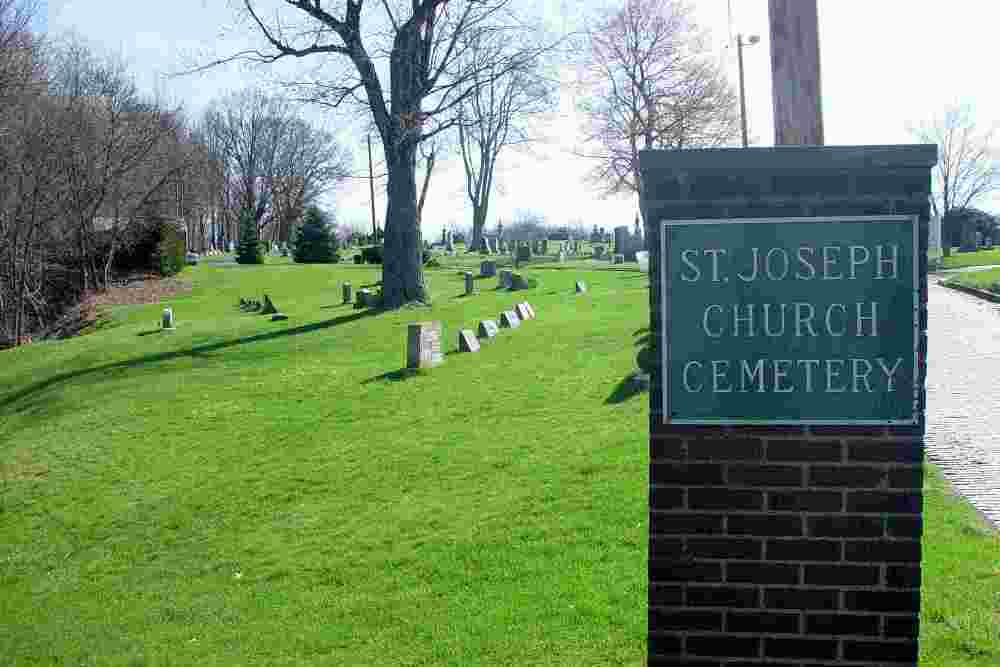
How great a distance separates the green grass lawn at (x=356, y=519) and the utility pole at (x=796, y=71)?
2.81 meters

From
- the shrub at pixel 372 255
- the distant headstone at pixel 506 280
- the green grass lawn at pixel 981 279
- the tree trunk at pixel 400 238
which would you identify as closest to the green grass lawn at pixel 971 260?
the green grass lawn at pixel 981 279

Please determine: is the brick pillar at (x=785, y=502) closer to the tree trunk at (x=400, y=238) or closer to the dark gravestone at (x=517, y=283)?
the tree trunk at (x=400, y=238)

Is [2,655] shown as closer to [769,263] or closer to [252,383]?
[769,263]

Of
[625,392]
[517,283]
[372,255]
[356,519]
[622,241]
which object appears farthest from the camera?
[372,255]

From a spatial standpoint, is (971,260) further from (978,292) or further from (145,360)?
(145,360)

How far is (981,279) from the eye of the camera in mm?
26016

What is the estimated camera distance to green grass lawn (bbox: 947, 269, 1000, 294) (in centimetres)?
2375

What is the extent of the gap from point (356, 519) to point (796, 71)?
5689mm

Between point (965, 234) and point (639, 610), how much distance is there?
40940mm

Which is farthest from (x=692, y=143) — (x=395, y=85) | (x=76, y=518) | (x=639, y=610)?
(x=639, y=610)

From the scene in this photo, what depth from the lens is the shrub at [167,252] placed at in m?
46.5

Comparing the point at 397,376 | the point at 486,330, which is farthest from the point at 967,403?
the point at 486,330

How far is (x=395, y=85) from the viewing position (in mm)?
25359

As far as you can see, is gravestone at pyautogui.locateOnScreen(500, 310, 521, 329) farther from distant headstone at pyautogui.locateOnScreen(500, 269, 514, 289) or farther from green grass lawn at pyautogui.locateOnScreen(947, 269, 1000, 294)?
green grass lawn at pyautogui.locateOnScreen(947, 269, 1000, 294)
